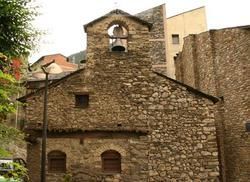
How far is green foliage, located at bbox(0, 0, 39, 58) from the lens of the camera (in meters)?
9.18

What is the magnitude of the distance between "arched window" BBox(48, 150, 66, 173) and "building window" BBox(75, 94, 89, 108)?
194 cm

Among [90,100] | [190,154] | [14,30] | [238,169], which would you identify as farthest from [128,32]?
[238,169]

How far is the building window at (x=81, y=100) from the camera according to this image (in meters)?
14.5

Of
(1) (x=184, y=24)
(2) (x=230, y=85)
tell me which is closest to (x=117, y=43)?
(2) (x=230, y=85)

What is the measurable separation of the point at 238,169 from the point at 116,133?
267 inches

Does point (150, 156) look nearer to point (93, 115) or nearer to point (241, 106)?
point (93, 115)

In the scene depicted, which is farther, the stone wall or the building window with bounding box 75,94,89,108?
the stone wall

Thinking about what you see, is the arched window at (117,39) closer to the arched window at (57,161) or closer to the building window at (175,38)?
the arched window at (57,161)

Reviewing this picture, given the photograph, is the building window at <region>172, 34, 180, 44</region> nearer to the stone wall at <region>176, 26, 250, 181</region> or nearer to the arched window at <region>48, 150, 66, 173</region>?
the stone wall at <region>176, 26, 250, 181</region>

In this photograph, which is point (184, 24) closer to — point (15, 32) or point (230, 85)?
point (230, 85)

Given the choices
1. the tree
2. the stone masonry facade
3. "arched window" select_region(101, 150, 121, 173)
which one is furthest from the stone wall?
the tree

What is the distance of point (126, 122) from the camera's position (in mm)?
14359

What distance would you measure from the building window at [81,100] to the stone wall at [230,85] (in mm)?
7485

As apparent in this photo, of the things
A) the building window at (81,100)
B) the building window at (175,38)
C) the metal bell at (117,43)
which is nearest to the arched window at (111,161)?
the building window at (81,100)
